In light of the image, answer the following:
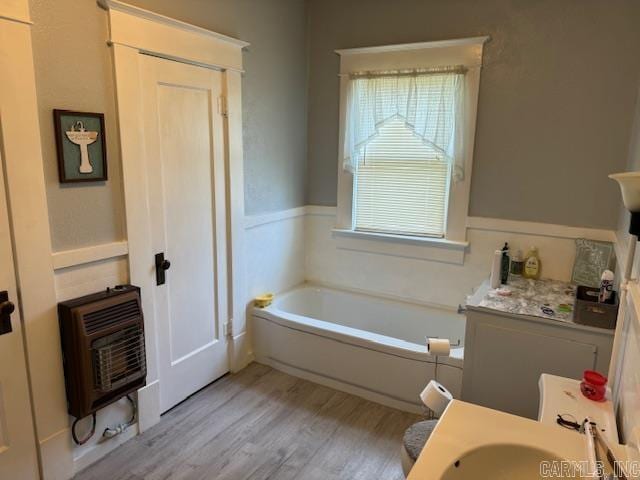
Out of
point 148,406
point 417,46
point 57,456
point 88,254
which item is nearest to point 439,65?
point 417,46

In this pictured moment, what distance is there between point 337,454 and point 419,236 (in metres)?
1.66

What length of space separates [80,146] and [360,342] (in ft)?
6.18

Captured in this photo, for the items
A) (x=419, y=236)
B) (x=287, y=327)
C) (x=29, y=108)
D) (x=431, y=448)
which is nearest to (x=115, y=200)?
(x=29, y=108)

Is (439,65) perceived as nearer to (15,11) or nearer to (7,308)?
(15,11)

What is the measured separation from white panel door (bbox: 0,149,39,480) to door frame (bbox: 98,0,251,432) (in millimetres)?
548

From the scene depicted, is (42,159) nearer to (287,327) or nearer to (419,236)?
(287,327)

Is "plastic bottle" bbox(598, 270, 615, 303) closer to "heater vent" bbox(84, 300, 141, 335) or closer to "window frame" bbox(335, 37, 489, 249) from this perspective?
"window frame" bbox(335, 37, 489, 249)

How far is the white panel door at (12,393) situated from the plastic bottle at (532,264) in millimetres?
2825

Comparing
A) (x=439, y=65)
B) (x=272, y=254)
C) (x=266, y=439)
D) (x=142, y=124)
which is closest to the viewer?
(x=142, y=124)

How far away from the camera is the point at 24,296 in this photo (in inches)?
72.9

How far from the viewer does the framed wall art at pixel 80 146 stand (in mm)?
1917

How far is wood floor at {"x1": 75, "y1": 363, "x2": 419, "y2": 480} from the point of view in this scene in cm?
219

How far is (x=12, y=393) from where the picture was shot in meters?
1.86

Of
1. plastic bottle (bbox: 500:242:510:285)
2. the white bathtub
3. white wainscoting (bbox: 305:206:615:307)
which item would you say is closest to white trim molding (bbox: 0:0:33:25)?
the white bathtub
